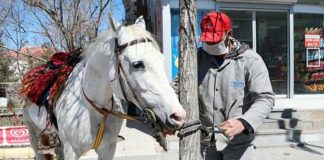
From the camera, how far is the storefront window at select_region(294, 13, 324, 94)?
35.0 feet

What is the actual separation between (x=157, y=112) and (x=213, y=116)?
→ 0.51 metres

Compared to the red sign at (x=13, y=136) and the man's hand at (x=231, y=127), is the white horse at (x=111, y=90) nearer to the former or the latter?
the man's hand at (x=231, y=127)

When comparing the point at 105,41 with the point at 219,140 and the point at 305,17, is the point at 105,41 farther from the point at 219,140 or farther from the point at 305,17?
the point at 305,17

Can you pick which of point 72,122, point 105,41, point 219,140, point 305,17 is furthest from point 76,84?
point 305,17

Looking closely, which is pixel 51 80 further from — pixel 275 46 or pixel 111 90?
pixel 275 46

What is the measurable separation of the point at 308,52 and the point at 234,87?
887 centimetres

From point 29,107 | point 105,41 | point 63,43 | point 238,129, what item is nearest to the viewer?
point 238,129

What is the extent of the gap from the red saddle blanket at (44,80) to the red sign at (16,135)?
8.67 ft

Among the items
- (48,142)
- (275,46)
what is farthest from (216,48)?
(275,46)

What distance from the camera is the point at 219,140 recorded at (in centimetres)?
272

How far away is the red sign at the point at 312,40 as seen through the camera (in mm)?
10688

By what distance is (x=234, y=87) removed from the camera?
8.46 feet

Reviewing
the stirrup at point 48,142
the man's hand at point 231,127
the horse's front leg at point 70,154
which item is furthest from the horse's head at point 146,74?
the stirrup at point 48,142

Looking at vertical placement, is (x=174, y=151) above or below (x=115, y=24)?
below
